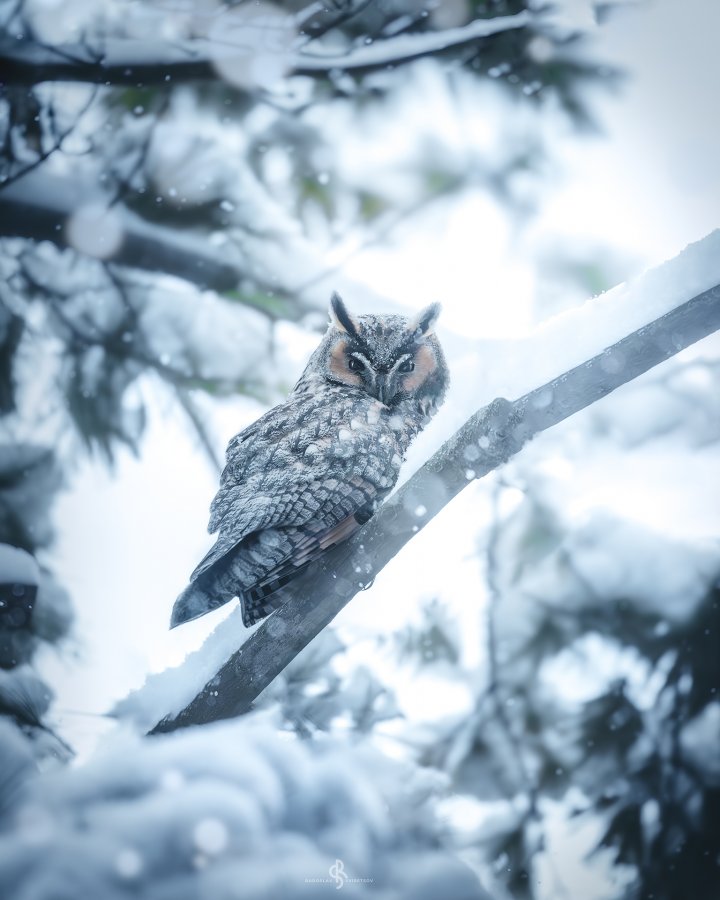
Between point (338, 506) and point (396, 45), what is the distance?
148 centimetres

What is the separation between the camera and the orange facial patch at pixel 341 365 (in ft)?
6.55

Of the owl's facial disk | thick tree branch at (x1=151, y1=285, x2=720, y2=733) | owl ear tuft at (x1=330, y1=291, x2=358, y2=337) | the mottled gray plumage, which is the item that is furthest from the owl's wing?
owl ear tuft at (x1=330, y1=291, x2=358, y2=337)

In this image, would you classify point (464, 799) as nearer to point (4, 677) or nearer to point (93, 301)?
point (4, 677)

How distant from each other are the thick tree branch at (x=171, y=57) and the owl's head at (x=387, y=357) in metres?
0.75

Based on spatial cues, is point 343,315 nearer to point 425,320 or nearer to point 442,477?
point 425,320

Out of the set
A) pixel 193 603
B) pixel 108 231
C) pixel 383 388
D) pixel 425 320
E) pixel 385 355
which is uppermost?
pixel 108 231

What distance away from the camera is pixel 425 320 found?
2.01 metres

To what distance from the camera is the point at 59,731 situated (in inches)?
55.6

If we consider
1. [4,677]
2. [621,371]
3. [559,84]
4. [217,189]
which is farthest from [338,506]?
[559,84]
